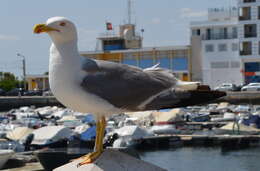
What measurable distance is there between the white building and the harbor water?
44.1 metres

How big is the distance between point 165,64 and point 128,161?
74340 millimetres

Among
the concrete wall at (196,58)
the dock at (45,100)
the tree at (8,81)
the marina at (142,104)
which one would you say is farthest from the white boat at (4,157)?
the tree at (8,81)

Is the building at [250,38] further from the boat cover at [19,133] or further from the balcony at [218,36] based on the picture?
the boat cover at [19,133]

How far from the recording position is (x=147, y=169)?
6535 mm

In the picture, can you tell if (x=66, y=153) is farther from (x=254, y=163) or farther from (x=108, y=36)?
(x=108, y=36)

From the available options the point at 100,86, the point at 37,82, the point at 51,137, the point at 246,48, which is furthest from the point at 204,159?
the point at 37,82

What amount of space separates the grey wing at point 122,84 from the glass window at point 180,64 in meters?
73.2

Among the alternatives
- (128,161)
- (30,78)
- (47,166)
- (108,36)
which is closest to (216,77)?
(108,36)

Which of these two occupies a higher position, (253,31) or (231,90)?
(253,31)

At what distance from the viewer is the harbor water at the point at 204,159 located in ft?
92.6

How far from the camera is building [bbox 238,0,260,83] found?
75.5 meters

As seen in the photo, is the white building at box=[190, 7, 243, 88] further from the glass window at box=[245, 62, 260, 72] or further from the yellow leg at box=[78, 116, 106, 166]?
the yellow leg at box=[78, 116, 106, 166]

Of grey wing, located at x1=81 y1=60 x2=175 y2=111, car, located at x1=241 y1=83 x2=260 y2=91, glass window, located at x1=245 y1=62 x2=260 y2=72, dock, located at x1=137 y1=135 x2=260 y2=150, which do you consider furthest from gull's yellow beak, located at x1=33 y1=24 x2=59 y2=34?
glass window, located at x1=245 y1=62 x2=260 y2=72

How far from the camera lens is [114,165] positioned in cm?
656
